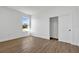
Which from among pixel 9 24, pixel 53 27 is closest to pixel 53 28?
pixel 53 27

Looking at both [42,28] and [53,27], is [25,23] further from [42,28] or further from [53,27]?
[53,27]

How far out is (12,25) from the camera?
7.50m

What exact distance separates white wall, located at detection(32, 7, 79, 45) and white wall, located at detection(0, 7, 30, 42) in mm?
1754

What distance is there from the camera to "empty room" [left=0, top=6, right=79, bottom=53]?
479 cm

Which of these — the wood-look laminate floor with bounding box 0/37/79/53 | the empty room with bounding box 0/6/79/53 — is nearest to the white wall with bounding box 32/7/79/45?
the empty room with bounding box 0/6/79/53

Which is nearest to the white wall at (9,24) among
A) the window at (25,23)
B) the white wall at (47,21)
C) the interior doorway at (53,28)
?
the window at (25,23)

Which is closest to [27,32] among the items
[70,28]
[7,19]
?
[7,19]

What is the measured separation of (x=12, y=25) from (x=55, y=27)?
3.74m

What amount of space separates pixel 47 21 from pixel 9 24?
318 centimetres

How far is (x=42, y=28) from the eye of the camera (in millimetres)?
8250

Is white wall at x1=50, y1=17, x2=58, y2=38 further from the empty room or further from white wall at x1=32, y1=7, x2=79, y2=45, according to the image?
white wall at x1=32, y1=7, x2=79, y2=45

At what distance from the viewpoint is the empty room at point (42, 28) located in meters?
4.79

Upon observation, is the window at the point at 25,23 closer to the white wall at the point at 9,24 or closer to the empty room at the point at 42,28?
the empty room at the point at 42,28
